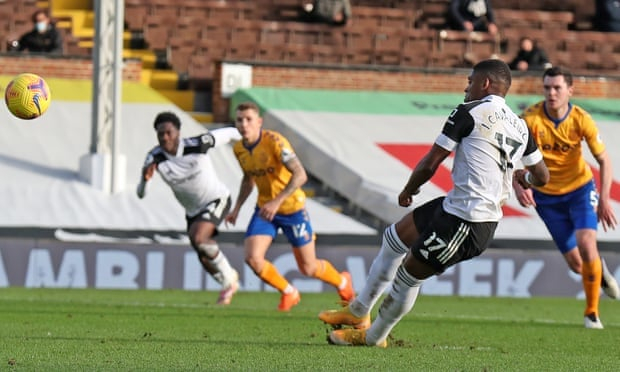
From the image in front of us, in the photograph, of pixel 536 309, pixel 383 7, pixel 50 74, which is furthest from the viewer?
pixel 383 7

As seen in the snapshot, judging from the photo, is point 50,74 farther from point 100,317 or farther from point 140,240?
point 100,317

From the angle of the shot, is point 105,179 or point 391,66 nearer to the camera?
point 105,179

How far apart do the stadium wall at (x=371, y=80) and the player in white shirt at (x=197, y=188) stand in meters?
8.50

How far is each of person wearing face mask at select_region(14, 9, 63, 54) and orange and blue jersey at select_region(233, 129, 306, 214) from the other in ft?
34.0

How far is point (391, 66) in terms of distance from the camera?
23703 mm

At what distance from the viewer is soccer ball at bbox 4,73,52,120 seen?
34.4 ft

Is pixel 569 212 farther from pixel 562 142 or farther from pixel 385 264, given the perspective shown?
pixel 385 264

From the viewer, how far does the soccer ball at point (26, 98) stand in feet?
34.4

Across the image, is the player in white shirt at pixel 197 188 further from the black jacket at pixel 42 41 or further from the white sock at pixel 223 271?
the black jacket at pixel 42 41

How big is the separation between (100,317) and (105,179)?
8186 mm

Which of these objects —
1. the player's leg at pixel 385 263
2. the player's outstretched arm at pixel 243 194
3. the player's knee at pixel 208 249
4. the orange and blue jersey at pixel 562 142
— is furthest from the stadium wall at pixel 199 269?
the player's leg at pixel 385 263

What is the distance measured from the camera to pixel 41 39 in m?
22.4

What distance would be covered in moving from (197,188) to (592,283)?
4582mm

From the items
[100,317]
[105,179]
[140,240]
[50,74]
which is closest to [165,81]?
[50,74]
